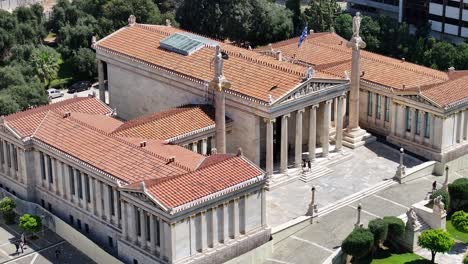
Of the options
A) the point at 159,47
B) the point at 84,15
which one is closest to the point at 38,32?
the point at 84,15

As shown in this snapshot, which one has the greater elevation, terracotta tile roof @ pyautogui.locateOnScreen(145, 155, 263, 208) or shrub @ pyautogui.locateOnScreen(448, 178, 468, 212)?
terracotta tile roof @ pyautogui.locateOnScreen(145, 155, 263, 208)

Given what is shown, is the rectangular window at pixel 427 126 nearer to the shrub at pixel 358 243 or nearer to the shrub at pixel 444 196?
the shrub at pixel 444 196

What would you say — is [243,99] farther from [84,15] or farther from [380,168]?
[84,15]


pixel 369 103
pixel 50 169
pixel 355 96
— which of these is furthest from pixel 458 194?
pixel 50 169

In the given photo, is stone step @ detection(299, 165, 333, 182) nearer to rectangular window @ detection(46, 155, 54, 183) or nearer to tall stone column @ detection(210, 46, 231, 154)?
tall stone column @ detection(210, 46, 231, 154)

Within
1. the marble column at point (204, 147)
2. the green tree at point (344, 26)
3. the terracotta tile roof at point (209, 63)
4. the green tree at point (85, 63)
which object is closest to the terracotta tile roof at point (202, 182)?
the marble column at point (204, 147)

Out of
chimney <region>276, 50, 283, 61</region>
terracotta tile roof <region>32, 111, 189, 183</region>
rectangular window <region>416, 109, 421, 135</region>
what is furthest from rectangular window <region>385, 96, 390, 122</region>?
terracotta tile roof <region>32, 111, 189, 183</region>
